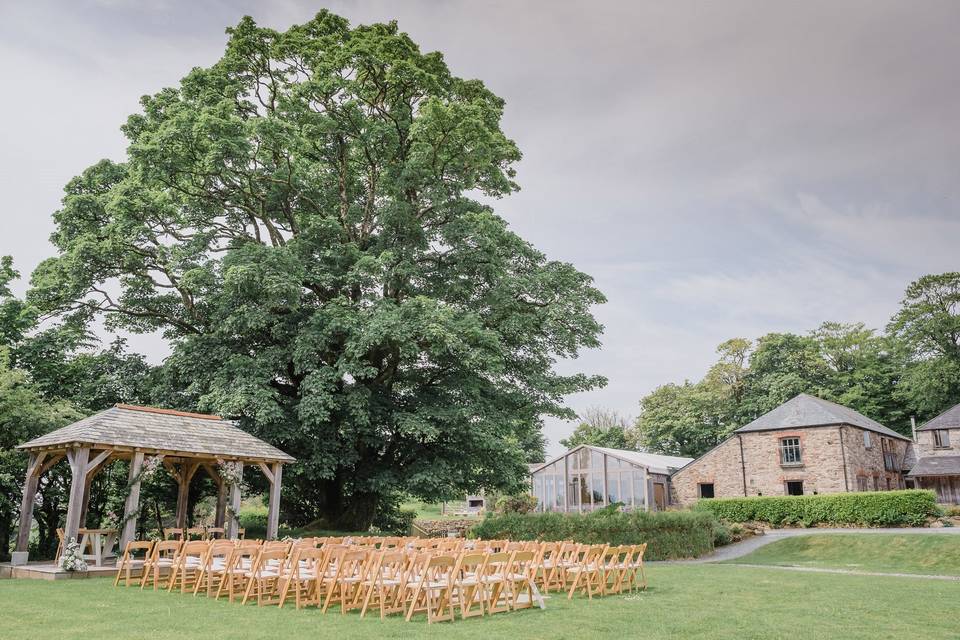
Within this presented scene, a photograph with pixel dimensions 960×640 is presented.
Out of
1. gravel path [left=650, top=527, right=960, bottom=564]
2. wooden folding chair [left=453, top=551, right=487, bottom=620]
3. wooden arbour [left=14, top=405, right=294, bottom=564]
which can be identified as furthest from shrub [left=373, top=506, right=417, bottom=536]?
wooden folding chair [left=453, top=551, right=487, bottom=620]

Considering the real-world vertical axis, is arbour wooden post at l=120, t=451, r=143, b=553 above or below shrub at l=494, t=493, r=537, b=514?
above

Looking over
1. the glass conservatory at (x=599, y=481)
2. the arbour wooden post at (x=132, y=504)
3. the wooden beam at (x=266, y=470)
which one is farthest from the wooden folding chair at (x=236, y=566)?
the glass conservatory at (x=599, y=481)

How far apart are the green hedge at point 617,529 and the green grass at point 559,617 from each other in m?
7.73

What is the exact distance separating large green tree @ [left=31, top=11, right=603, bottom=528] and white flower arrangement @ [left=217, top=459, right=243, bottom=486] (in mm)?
2049

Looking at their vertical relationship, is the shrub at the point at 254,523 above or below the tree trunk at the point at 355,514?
below

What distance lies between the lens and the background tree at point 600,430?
5888 cm

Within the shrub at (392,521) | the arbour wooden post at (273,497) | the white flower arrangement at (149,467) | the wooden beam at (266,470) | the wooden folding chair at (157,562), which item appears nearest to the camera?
the wooden folding chair at (157,562)

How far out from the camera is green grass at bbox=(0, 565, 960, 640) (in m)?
7.42

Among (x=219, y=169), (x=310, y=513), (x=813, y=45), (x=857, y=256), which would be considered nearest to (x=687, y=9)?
(x=813, y=45)

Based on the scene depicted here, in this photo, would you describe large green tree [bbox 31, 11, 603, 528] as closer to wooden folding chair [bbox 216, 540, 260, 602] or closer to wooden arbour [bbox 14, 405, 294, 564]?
wooden arbour [bbox 14, 405, 294, 564]

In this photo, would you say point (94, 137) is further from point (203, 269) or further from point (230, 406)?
point (230, 406)

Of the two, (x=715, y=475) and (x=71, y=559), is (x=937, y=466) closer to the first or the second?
(x=715, y=475)

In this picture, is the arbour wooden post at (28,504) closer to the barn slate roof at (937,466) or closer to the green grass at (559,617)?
the green grass at (559,617)

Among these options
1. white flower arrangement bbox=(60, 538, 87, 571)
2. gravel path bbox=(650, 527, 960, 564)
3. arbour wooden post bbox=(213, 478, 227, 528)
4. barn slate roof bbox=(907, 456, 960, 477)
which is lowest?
gravel path bbox=(650, 527, 960, 564)
